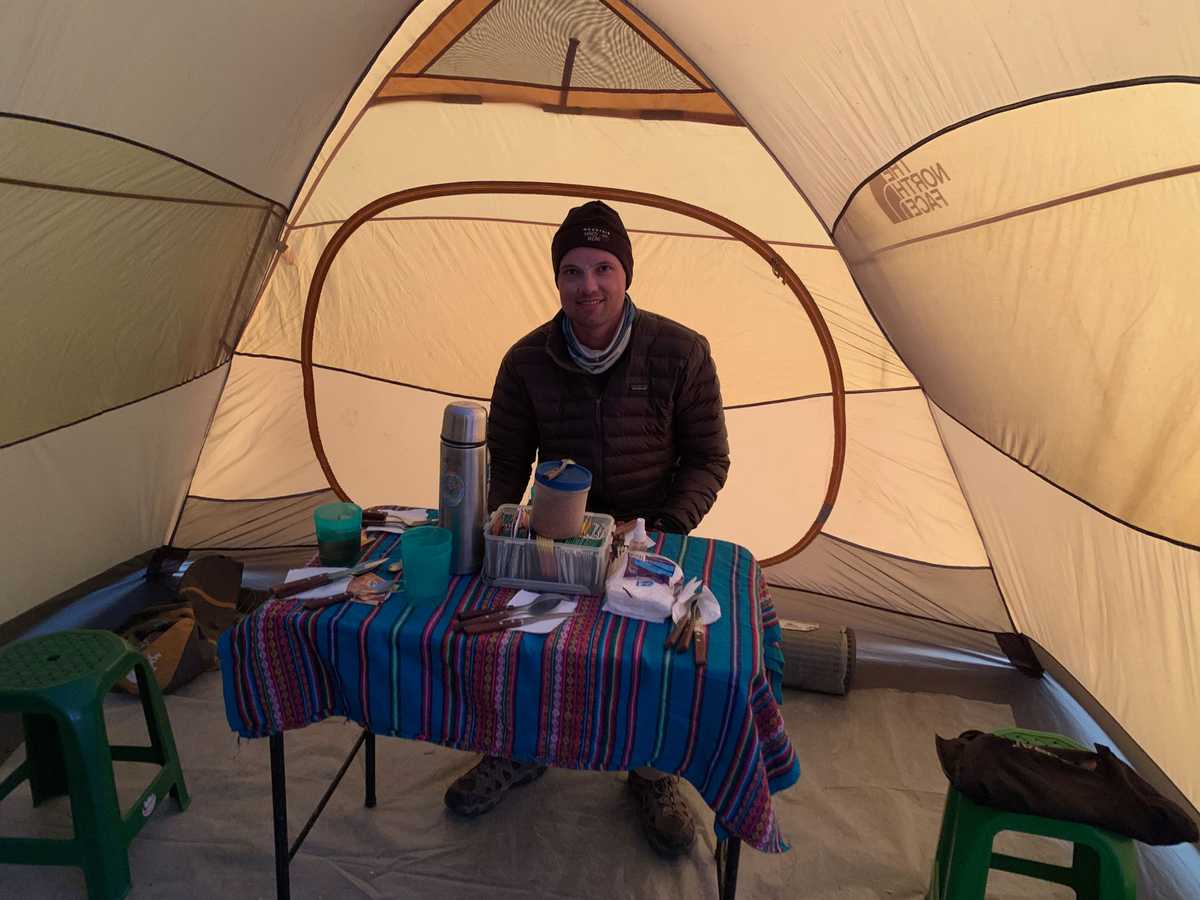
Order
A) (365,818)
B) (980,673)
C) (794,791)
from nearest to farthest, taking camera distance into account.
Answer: (365,818), (794,791), (980,673)

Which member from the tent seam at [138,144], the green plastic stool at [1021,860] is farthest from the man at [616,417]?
the tent seam at [138,144]

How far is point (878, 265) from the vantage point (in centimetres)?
204

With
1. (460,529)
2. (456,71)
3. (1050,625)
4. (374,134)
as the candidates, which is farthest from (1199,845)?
A: (374,134)

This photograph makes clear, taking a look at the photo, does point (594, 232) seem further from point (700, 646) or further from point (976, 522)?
point (976, 522)

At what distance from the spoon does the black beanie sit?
84cm

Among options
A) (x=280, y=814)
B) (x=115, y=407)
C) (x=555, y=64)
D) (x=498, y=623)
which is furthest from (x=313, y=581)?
(x=555, y=64)

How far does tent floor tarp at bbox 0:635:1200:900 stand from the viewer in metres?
1.64

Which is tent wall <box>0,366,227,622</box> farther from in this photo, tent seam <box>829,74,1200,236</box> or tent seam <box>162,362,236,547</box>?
tent seam <box>829,74,1200,236</box>

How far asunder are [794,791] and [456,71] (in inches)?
90.8

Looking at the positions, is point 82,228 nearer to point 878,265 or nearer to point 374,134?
point 374,134

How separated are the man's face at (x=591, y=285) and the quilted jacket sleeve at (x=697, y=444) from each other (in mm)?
258

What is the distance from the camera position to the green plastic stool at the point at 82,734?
1471mm

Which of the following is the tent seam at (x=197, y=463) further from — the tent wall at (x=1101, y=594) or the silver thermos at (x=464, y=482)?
the tent wall at (x=1101, y=594)

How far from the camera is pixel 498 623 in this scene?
1.16 metres
